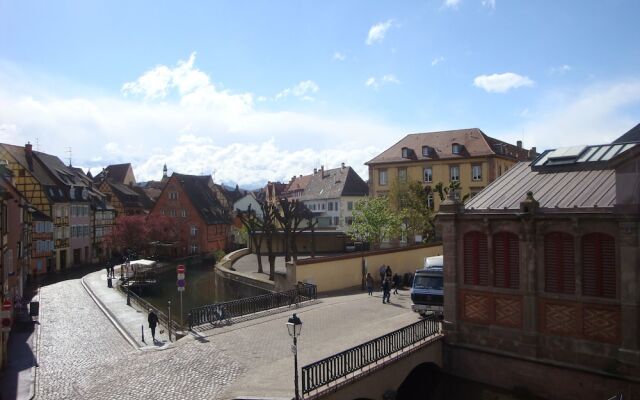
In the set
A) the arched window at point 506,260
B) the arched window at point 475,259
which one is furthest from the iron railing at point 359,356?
the arched window at point 506,260

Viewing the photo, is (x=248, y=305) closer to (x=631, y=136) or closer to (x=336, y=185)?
(x=631, y=136)

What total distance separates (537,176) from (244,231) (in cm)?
4805

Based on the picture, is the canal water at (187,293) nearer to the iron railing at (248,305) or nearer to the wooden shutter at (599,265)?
the iron railing at (248,305)

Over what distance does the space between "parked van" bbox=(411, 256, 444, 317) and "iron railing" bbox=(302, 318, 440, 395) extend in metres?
3.18

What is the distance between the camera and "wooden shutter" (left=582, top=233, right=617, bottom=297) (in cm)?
1463

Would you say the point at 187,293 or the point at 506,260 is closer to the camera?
the point at 506,260

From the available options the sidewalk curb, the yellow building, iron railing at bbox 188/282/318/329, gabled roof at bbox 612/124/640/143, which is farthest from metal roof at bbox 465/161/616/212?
the yellow building

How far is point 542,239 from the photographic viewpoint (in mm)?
15859

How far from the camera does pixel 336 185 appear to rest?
76188mm

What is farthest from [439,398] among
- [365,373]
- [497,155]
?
[497,155]

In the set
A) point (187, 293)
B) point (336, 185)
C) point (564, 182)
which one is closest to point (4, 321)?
point (564, 182)

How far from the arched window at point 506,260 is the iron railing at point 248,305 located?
1158 centimetres

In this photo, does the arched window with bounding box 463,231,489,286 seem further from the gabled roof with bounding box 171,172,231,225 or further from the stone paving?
the gabled roof with bounding box 171,172,231,225

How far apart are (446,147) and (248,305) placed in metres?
40.3
